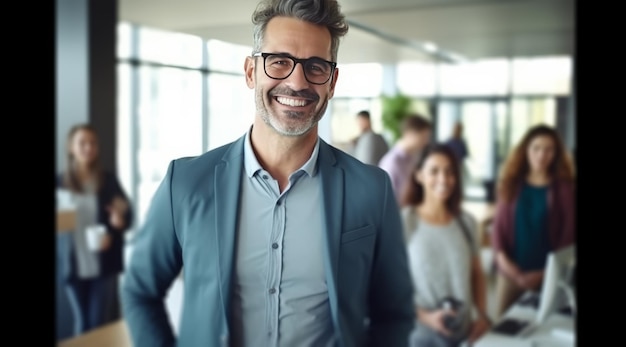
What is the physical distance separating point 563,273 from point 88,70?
1319 mm

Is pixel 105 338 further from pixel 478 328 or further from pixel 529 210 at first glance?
pixel 529 210

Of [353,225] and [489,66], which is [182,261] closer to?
[353,225]

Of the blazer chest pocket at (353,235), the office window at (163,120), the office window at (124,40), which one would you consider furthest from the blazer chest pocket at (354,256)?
the office window at (124,40)

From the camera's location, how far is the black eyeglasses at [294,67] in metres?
1.58

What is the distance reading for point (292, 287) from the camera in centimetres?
163

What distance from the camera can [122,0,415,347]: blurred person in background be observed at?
1.61 meters

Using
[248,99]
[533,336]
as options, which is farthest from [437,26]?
[533,336]

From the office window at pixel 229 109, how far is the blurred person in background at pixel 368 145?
260mm

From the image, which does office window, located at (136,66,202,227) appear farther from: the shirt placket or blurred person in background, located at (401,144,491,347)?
blurred person in background, located at (401,144,491,347)

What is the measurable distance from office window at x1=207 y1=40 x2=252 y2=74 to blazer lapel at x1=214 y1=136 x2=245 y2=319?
0.20 metres

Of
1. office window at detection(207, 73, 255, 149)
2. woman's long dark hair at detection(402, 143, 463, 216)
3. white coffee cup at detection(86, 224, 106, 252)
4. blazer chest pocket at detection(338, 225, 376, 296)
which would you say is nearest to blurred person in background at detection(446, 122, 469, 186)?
woman's long dark hair at detection(402, 143, 463, 216)
